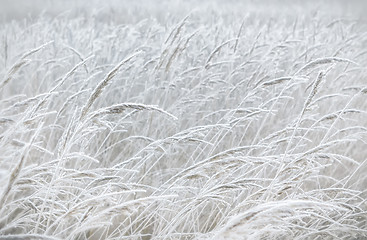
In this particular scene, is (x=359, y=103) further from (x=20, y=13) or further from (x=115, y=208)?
(x=20, y=13)

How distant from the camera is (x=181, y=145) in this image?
255 centimetres

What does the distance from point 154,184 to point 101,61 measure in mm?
1868

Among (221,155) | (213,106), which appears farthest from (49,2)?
(221,155)

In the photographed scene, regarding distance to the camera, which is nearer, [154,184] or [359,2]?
[154,184]

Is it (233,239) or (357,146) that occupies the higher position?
(233,239)

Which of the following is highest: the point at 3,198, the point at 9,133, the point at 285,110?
the point at 9,133

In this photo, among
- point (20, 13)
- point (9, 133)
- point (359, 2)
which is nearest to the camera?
point (9, 133)

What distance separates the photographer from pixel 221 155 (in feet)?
4.74

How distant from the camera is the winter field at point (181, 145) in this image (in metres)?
1.30

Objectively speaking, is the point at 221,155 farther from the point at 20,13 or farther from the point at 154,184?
the point at 20,13

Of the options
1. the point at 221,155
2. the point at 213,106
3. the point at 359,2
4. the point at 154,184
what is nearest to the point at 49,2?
the point at 213,106

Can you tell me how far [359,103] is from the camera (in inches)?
135

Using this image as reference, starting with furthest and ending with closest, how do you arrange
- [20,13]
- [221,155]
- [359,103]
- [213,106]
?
1. [20,13]
2. [359,103]
3. [213,106]
4. [221,155]

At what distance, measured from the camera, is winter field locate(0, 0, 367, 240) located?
130cm
